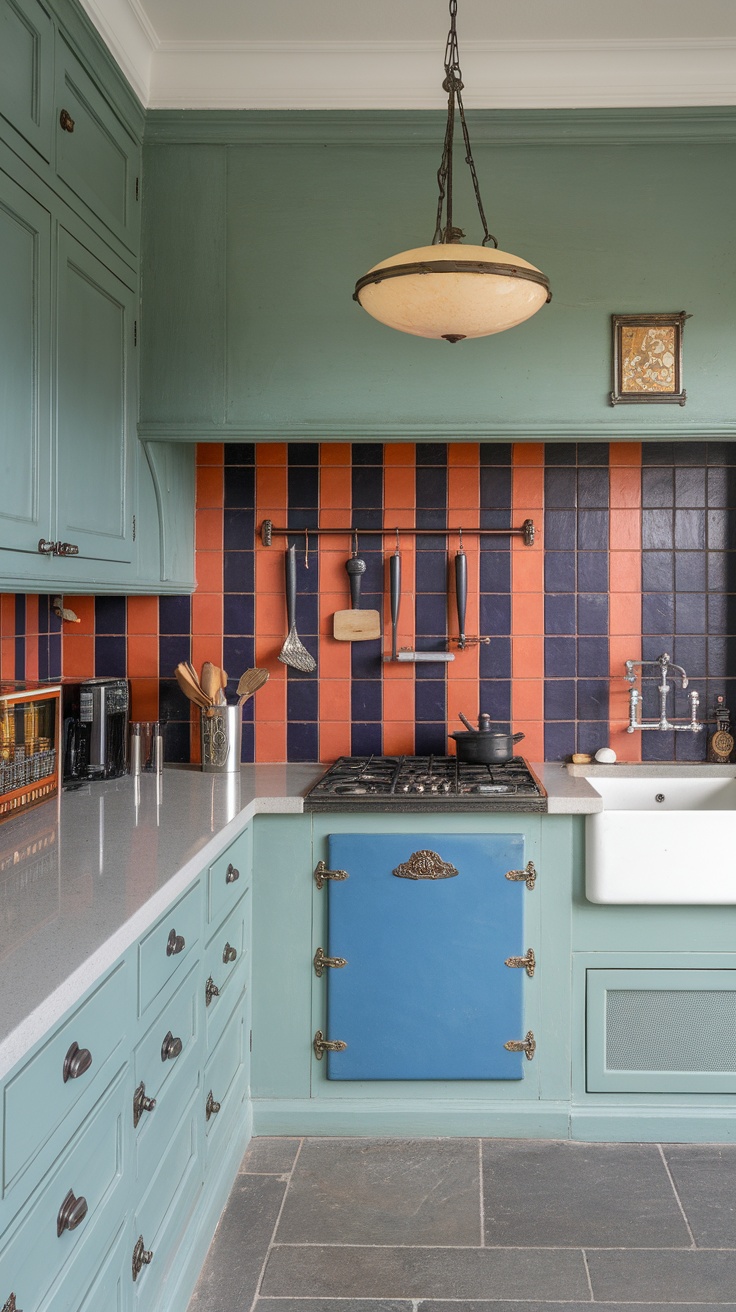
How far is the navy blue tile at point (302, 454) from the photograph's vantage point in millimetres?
3051

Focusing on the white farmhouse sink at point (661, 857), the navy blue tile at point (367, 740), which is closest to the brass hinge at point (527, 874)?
the white farmhouse sink at point (661, 857)

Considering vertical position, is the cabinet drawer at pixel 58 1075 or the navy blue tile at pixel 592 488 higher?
the navy blue tile at pixel 592 488

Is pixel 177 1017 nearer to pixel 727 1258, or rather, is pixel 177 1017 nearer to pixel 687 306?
pixel 727 1258

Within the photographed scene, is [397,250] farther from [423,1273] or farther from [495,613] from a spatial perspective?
[423,1273]

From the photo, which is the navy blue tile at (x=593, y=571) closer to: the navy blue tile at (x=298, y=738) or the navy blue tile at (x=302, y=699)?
the navy blue tile at (x=302, y=699)

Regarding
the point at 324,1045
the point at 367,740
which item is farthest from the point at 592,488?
the point at 324,1045

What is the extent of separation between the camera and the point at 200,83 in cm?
265

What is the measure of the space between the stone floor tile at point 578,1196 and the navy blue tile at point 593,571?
151 cm

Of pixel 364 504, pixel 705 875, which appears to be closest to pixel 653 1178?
pixel 705 875

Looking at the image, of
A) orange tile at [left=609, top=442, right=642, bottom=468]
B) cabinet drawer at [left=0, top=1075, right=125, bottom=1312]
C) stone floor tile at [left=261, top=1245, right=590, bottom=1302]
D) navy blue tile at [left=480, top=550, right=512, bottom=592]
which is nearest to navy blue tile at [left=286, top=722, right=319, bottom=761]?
navy blue tile at [left=480, top=550, right=512, bottom=592]

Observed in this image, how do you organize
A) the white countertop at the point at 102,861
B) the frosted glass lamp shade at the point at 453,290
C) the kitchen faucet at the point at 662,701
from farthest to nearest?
the kitchen faucet at the point at 662,701, the frosted glass lamp shade at the point at 453,290, the white countertop at the point at 102,861

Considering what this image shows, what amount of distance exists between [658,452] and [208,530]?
1.36m

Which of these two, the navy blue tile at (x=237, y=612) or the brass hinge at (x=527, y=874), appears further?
the navy blue tile at (x=237, y=612)

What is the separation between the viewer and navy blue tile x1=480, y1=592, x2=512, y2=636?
3.05 meters
